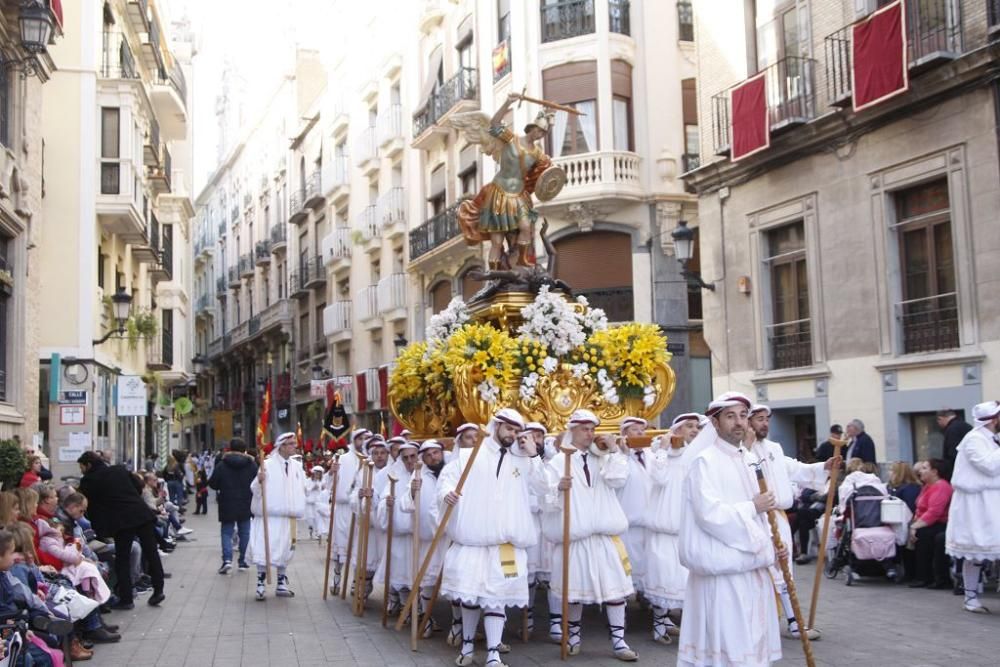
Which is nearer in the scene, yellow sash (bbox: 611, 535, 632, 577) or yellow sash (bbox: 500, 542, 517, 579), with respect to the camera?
yellow sash (bbox: 500, 542, 517, 579)

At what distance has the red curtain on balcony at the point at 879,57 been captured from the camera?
51.5 ft

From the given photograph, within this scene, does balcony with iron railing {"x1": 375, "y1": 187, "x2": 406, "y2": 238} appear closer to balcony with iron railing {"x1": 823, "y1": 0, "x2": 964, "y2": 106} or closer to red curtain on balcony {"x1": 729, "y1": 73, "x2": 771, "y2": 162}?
red curtain on balcony {"x1": 729, "y1": 73, "x2": 771, "y2": 162}

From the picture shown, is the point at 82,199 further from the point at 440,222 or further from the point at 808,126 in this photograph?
the point at 808,126

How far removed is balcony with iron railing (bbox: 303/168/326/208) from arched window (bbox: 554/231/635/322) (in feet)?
64.9

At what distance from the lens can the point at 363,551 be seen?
11.5 metres

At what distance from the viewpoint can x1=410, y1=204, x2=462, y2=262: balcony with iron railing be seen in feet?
99.1

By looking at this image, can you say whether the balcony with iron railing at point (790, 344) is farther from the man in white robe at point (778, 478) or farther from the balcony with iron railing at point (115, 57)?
the balcony with iron railing at point (115, 57)

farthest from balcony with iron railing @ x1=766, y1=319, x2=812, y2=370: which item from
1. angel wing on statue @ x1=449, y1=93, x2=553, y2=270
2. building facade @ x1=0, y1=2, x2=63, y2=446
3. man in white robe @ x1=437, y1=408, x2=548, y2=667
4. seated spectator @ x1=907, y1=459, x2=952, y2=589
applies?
building facade @ x1=0, y1=2, x2=63, y2=446

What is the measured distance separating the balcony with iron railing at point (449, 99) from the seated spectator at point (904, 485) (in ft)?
56.2

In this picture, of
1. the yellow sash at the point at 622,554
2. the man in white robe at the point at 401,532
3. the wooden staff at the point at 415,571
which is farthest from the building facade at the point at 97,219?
the yellow sash at the point at 622,554

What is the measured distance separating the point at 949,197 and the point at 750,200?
4529 mm

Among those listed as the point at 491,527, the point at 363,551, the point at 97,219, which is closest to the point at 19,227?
the point at 97,219

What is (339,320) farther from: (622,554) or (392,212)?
(622,554)

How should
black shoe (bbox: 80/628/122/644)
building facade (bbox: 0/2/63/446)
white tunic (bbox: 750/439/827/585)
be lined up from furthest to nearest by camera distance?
building facade (bbox: 0/2/63/446) < black shoe (bbox: 80/628/122/644) < white tunic (bbox: 750/439/827/585)
